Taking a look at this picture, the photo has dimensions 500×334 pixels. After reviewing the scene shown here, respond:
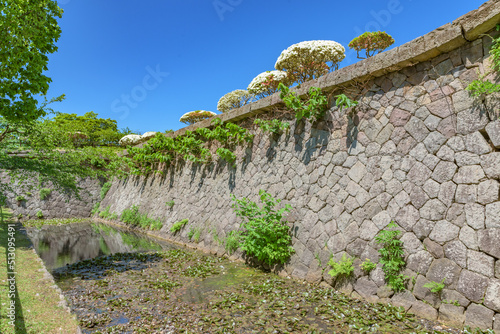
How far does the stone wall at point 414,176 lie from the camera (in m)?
3.57

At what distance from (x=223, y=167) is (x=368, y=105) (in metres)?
5.30

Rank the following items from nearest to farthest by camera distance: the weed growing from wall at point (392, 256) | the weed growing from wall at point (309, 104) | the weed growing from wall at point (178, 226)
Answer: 1. the weed growing from wall at point (392, 256)
2. the weed growing from wall at point (309, 104)
3. the weed growing from wall at point (178, 226)

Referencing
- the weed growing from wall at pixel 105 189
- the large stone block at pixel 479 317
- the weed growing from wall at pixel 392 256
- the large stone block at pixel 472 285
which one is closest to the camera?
the large stone block at pixel 479 317

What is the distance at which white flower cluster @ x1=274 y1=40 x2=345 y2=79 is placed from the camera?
11781 mm

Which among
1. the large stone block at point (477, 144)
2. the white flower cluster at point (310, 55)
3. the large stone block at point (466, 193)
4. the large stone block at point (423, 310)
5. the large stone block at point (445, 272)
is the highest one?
the white flower cluster at point (310, 55)

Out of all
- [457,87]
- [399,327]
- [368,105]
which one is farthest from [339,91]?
[399,327]

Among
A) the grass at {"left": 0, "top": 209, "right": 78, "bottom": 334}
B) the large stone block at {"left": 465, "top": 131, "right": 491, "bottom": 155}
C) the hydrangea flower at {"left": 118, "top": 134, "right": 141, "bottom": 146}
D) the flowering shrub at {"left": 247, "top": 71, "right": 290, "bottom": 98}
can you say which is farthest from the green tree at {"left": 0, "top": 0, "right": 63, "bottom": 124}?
the hydrangea flower at {"left": 118, "top": 134, "right": 141, "bottom": 146}

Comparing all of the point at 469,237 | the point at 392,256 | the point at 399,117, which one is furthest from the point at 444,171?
the point at 392,256

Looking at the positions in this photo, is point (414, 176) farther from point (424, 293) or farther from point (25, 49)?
point (25, 49)

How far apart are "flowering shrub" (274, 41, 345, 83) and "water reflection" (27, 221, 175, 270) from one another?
8.65 metres

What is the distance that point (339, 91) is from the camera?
6.02 m

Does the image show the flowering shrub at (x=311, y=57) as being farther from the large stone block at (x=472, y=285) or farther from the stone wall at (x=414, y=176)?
the large stone block at (x=472, y=285)

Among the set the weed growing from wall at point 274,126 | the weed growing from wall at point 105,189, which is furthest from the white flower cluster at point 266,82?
the weed growing from wall at point 105,189

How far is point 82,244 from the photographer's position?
32.5ft
